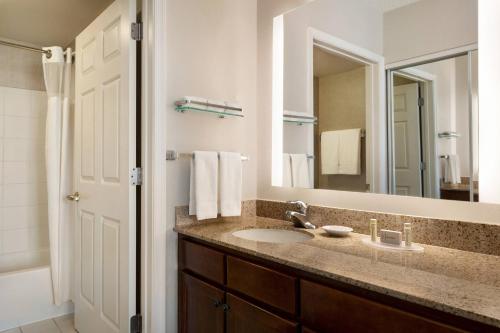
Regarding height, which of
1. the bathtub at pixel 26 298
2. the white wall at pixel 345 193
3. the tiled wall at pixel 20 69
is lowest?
the bathtub at pixel 26 298

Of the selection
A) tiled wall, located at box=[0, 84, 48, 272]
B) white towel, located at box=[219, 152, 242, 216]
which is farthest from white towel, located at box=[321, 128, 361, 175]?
tiled wall, located at box=[0, 84, 48, 272]

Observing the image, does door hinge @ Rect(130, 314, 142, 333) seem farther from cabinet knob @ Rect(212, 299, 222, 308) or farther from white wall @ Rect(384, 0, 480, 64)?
white wall @ Rect(384, 0, 480, 64)

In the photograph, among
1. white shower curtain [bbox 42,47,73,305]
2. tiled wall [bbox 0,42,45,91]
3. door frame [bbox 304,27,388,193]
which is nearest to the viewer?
door frame [bbox 304,27,388,193]

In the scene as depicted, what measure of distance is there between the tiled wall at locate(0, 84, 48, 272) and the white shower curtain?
0.67m

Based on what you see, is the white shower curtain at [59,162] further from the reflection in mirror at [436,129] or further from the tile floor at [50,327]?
the reflection in mirror at [436,129]

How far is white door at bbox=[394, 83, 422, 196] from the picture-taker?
1423mm

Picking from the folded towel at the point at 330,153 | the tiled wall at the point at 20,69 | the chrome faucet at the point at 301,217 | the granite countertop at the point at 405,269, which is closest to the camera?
the granite countertop at the point at 405,269

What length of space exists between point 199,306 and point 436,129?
51.5 inches

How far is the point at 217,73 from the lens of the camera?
1.87 m

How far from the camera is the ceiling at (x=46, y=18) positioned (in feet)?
7.31

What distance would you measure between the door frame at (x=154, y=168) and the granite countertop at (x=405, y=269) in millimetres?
264

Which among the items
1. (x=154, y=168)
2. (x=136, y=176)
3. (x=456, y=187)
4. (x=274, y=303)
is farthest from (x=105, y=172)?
(x=456, y=187)

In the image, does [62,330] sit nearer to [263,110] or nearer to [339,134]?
[263,110]

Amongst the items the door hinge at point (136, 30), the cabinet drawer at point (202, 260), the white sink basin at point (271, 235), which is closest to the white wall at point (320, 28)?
the white sink basin at point (271, 235)
